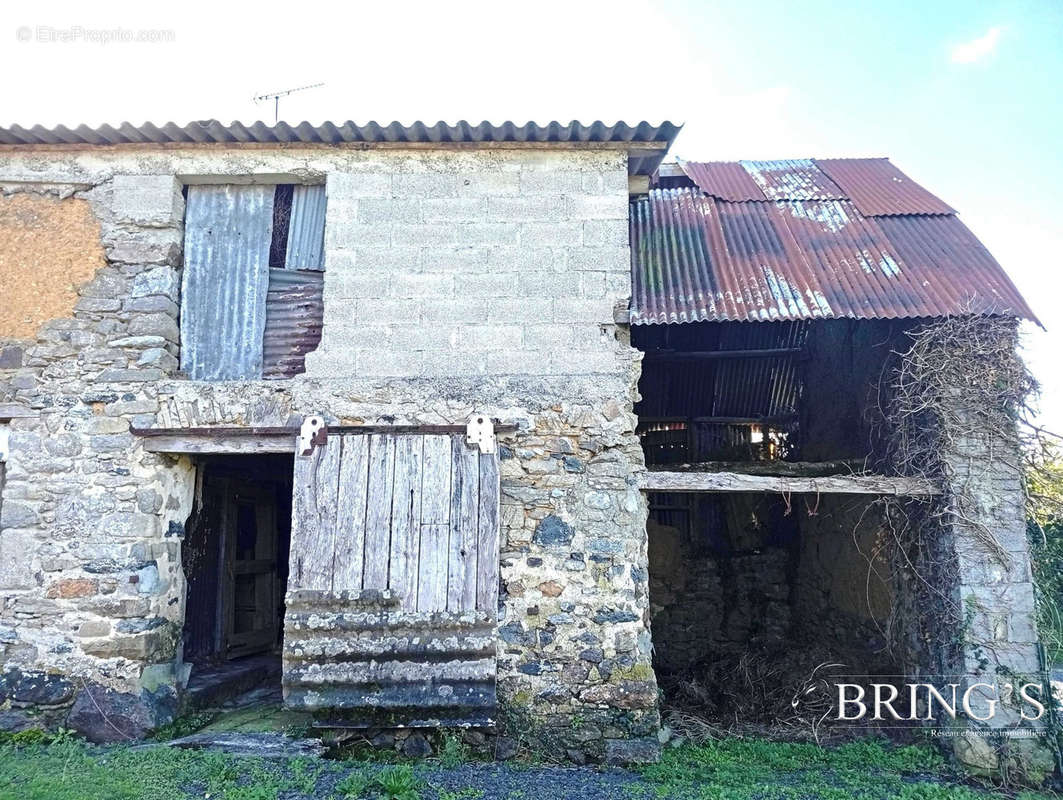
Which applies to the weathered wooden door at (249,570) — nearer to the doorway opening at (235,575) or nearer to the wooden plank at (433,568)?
the doorway opening at (235,575)

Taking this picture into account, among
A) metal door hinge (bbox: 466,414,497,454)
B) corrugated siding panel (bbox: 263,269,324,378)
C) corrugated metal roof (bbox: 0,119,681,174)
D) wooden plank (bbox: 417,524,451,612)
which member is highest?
corrugated metal roof (bbox: 0,119,681,174)

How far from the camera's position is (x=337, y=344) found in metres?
5.54

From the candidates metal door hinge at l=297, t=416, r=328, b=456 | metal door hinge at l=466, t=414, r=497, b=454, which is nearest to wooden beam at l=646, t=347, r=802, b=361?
metal door hinge at l=466, t=414, r=497, b=454

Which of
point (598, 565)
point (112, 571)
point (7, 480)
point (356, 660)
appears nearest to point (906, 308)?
point (598, 565)

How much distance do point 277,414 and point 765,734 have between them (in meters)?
4.73

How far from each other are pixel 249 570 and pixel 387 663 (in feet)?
10.8

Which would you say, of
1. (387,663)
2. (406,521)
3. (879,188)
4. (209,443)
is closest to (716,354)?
(879,188)

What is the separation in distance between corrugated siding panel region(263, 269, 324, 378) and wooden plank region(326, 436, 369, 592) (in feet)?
2.68

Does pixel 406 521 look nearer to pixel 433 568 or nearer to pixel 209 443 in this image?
pixel 433 568

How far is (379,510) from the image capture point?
5.19m

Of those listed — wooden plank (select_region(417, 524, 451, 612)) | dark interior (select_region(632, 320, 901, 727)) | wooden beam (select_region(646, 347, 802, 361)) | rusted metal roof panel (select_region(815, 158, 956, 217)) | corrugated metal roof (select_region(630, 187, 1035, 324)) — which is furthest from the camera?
wooden beam (select_region(646, 347, 802, 361))

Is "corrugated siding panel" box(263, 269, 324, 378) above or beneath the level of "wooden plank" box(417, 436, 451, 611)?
above

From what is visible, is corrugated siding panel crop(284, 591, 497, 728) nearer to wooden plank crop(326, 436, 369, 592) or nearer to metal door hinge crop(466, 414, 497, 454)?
wooden plank crop(326, 436, 369, 592)

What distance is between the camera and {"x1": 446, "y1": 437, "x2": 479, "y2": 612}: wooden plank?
5016 millimetres
